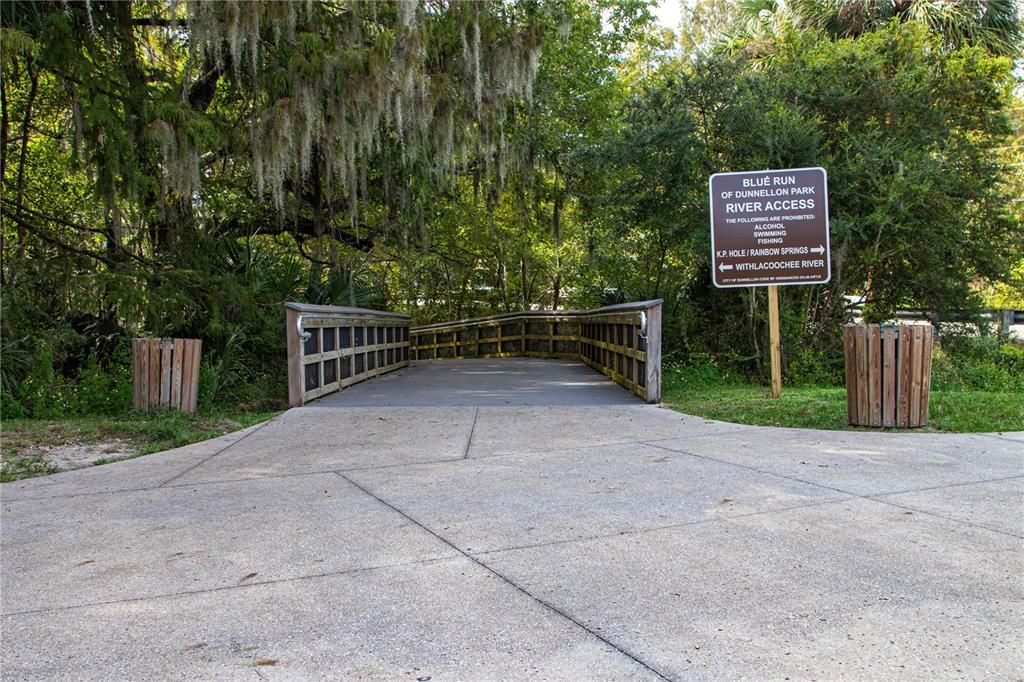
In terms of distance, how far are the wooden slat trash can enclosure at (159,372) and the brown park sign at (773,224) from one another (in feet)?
18.7

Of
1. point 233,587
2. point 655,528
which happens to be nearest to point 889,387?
point 655,528

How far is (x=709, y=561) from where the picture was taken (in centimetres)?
339

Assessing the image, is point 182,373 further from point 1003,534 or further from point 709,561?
point 1003,534

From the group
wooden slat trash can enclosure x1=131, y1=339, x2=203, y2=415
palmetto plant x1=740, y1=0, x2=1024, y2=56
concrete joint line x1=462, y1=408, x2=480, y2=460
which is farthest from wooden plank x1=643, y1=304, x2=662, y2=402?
palmetto plant x1=740, y1=0, x2=1024, y2=56

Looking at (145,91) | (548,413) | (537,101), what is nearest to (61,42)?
(145,91)

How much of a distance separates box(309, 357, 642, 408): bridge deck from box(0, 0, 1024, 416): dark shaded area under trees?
4.67 feet

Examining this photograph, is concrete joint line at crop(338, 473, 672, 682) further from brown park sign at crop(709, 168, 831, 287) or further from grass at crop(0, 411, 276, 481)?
brown park sign at crop(709, 168, 831, 287)

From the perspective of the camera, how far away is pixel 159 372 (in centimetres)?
787

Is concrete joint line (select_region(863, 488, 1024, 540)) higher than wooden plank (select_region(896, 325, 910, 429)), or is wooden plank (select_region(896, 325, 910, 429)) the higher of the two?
wooden plank (select_region(896, 325, 910, 429))

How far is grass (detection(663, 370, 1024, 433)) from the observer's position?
23.3 feet

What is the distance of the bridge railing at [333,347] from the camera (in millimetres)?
8758

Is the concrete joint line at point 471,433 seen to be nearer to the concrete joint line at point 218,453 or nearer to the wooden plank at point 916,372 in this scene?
the concrete joint line at point 218,453

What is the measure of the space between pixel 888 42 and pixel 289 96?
30.4 ft

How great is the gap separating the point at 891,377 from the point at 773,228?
8.76ft
